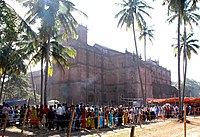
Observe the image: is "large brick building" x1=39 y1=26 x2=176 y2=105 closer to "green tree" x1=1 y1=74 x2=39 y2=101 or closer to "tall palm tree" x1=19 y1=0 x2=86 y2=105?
"green tree" x1=1 y1=74 x2=39 y2=101

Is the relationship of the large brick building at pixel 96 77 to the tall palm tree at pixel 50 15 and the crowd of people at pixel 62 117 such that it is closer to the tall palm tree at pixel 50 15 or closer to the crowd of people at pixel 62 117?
the tall palm tree at pixel 50 15

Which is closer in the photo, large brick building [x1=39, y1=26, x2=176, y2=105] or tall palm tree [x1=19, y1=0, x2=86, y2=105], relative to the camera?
tall palm tree [x1=19, y1=0, x2=86, y2=105]

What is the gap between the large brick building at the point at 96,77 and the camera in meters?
52.2

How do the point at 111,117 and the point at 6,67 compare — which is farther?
the point at 6,67

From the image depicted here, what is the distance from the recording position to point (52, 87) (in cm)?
5512

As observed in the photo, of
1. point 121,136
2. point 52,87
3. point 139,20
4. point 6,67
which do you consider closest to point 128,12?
point 139,20

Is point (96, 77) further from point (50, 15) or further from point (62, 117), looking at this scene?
point (62, 117)

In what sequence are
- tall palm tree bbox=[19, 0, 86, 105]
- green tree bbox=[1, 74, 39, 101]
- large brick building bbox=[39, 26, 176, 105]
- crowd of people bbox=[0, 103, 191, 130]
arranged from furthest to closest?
1. large brick building bbox=[39, 26, 176, 105]
2. green tree bbox=[1, 74, 39, 101]
3. tall palm tree bbox=[19, 0, 86, 105]
4. crowd of people bbox=[0, 103, 191, 130]

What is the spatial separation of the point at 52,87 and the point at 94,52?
1209cm

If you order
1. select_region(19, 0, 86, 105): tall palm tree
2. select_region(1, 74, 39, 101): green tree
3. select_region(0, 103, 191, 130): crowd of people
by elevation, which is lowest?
select_region(0, 103, 191, 130): crowd of people

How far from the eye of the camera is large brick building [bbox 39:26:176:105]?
5225 cm

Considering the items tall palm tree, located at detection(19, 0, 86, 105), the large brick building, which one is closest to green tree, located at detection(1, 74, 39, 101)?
the large brick building

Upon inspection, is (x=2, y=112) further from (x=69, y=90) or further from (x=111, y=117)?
(x=69, y=90)

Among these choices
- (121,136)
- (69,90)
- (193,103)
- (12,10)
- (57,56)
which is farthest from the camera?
(69,90)
